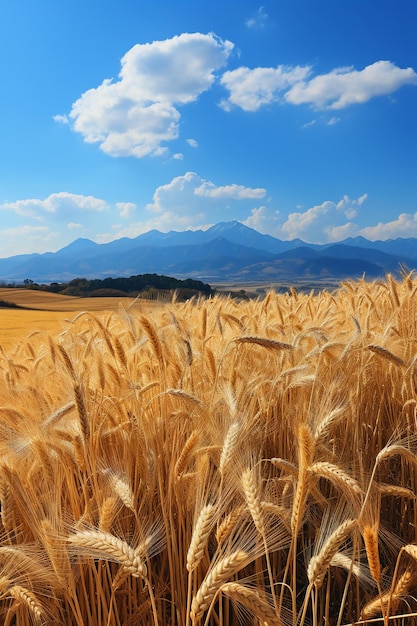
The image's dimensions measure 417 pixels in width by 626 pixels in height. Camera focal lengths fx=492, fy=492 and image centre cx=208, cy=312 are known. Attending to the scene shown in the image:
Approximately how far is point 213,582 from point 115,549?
226 millimetres

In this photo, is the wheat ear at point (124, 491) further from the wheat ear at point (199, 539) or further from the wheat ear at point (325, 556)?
the wheat ear at point (325, 556)

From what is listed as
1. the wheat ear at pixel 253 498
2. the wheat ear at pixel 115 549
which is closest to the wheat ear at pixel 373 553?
the wheat ear at pixel 253 498

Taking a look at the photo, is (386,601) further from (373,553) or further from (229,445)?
(229,445)

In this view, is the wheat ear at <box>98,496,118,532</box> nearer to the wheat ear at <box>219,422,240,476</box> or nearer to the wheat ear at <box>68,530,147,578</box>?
the wheat ear at <box>68,530,147,578</box>

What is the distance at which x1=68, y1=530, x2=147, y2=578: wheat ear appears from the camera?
3.45 ft

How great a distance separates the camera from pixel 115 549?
1079 mm

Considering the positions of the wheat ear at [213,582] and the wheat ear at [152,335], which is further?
the wheat ear at [152,335]

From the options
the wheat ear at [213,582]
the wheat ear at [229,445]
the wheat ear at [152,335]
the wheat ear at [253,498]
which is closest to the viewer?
the wheat ear at [213,582]

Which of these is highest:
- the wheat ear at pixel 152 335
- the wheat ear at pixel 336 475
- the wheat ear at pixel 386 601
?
the wheat ear at pixel 152 335

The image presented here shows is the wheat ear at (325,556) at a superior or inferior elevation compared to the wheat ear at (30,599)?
superior

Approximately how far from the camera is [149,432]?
5.33ft

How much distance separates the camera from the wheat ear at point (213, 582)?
100cm

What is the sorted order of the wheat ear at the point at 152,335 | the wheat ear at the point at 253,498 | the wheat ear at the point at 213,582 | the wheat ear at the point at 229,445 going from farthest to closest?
the wheat ear at the point at 152,335 → the wheat ear at the point at 229,445 → the wheat ear at the point at 253,498 → the wheat ear at the point at 213,582

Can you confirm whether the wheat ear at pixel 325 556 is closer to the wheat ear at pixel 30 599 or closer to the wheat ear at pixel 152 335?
the wheat ear at pixel 30 599
